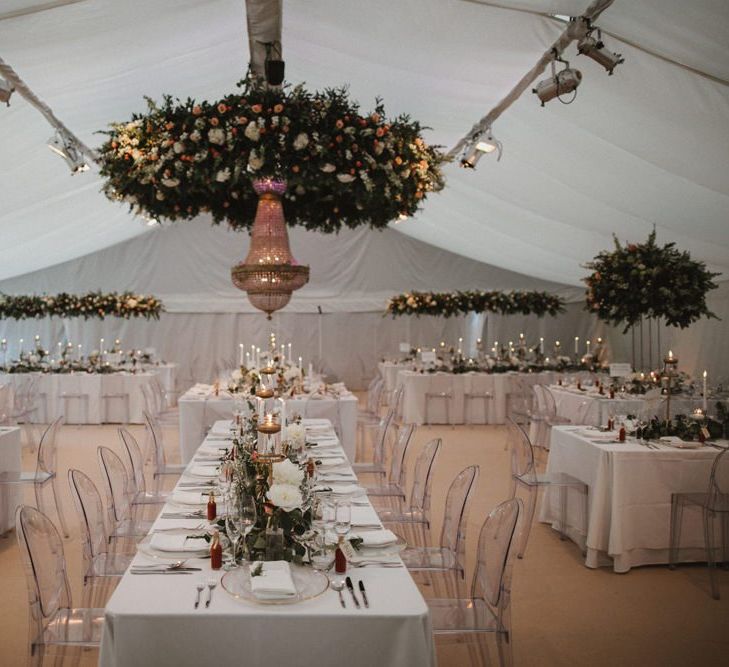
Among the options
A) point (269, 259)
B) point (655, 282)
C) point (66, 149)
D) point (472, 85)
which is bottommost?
point (269, 259)

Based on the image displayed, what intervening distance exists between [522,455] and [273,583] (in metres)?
3.59

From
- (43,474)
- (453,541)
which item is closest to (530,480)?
(453,541)

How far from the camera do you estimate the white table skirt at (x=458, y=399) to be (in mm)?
12625

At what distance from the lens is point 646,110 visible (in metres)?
5.98

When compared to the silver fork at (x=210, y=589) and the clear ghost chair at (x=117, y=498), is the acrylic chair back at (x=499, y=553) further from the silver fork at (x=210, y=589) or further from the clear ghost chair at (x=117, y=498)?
the clear ghost chair at (x=117, y=498)

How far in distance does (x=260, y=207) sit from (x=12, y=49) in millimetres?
2251

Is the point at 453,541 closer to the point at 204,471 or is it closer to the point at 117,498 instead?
the point at 204,471

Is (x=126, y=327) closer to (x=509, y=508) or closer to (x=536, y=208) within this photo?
(x=536, y=208)

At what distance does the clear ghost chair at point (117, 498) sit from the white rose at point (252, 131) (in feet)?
7.59

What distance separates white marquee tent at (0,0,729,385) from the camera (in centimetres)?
516

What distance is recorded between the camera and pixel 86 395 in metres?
12.2

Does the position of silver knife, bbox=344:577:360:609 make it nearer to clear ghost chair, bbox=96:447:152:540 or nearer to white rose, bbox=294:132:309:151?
clear ghost chair, bbox=96:447:152:540

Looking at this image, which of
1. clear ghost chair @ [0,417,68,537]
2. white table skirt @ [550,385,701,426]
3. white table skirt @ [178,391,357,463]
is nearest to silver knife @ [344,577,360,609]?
clear ghost chair @ [0,417,68,537]

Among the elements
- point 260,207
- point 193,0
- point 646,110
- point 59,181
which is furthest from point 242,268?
point 59,181
